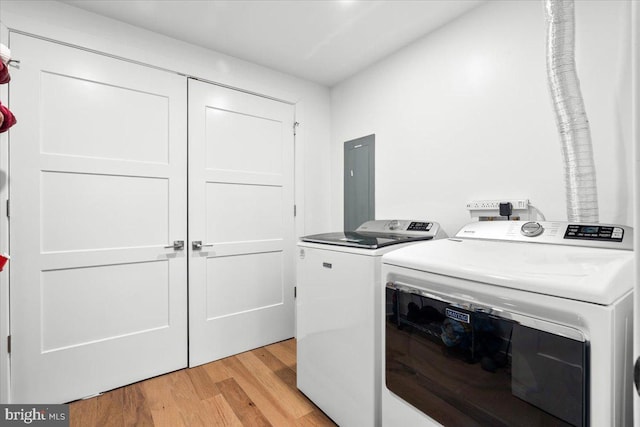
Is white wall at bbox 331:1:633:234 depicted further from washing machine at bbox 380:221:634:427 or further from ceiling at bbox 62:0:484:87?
washing machine at bbox 380:221:634:427

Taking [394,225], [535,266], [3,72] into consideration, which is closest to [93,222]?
[3,72]

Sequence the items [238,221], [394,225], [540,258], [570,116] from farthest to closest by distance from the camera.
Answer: [238,221]
[394,225]
[570,116]
[540,258]

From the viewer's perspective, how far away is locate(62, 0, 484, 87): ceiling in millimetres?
1772

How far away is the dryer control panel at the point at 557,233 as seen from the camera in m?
1.09

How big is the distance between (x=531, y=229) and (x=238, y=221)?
1.96 m

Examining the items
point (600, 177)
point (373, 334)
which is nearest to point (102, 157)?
point (373, 334)

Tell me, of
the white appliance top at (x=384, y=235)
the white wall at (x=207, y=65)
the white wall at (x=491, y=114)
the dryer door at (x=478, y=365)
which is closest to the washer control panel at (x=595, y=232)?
the white wall at (x=491, y=114)

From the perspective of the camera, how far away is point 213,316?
230 cm

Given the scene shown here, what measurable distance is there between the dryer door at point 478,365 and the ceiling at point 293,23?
1666 mm

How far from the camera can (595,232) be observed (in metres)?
1.15

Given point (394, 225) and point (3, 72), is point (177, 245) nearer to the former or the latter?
point (3, 72)

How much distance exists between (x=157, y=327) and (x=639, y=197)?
245cm

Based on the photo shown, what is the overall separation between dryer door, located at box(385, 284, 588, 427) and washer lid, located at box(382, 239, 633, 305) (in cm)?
10

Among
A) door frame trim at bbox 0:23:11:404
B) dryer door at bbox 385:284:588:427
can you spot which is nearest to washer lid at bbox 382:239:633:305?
dryer door at bbox 385:284:588:427
